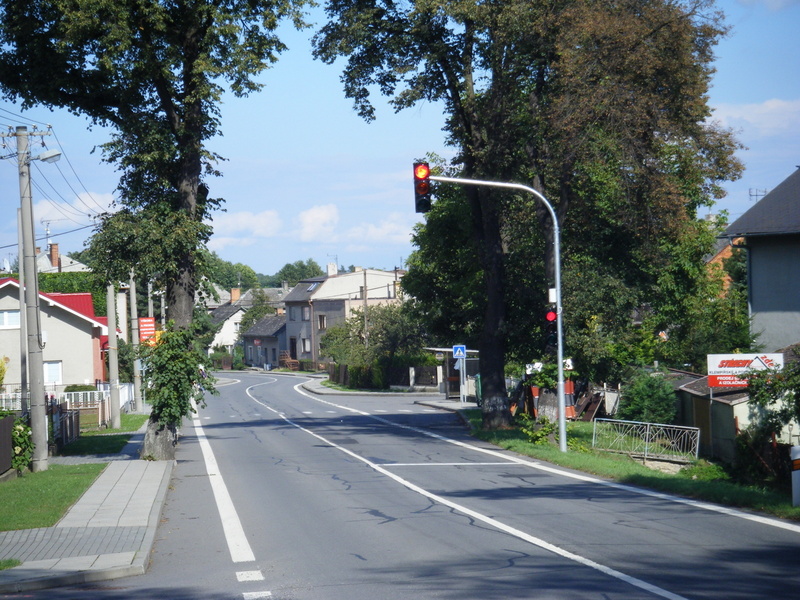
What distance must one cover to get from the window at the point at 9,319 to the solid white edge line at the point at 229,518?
88.1ft

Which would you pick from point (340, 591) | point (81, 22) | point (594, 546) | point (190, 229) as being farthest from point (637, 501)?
point (81, 22)

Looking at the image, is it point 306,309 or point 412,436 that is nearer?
point 412,436

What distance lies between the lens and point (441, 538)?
10906mm

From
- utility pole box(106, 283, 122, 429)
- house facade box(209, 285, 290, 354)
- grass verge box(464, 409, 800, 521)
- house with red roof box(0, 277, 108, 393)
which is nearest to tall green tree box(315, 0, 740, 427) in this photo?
grass verge box(464, 409, 800, 521)

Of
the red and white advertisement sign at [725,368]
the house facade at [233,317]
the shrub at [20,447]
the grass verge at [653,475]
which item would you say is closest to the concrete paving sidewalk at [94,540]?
the shrub at [20,447]

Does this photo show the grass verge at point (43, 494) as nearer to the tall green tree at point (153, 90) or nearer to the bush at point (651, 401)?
the tall green tree at point (153, 90)

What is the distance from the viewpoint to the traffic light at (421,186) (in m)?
17.2

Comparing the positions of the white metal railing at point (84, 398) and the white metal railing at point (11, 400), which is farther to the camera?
the white metal railing at point (84, 398)

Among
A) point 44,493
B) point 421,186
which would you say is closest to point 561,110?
point 421,186

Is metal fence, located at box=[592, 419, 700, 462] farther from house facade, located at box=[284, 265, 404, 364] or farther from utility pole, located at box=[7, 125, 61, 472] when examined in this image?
house facade, located at box=[284, 265, 404, 364]

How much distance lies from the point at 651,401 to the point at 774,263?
6.75m

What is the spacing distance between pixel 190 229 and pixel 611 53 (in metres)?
11.9

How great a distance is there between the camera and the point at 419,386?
6119cm

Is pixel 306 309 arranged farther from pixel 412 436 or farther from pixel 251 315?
pixel 412 436
